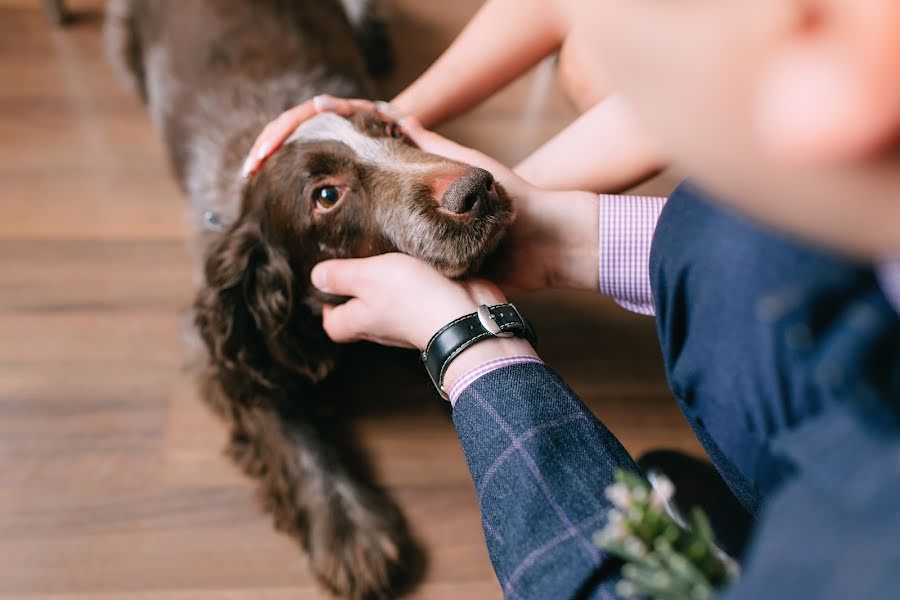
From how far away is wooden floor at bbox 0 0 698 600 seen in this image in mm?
1332

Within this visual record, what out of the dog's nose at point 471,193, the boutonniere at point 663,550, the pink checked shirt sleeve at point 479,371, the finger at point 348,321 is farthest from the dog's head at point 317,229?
the boutonniere at point 663,550

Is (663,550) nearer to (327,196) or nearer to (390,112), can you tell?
(327,196)

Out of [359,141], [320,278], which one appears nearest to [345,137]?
[359,141]

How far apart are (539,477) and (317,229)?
26.4 inches

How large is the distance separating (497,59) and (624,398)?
0.84 m

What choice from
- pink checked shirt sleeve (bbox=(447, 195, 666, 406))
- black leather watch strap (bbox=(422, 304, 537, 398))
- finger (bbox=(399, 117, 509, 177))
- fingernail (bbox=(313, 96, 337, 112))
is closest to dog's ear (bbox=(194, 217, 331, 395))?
fingernail (bbox=(313, 96, 337, 112))

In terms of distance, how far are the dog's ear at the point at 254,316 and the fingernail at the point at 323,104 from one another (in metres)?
0.26

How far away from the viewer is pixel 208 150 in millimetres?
1677

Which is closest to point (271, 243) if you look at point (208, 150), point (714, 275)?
point (208, 150)

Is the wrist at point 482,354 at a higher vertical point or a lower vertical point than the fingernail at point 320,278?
higher

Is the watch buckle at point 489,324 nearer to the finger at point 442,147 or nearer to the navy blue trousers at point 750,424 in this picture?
the navy blue trousers at point 750,424

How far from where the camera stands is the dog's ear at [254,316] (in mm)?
1328

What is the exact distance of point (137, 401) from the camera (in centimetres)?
153

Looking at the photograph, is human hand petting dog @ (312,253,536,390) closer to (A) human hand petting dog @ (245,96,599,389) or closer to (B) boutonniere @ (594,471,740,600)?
(A) human hand petting dog @ (245,96,599,389)
